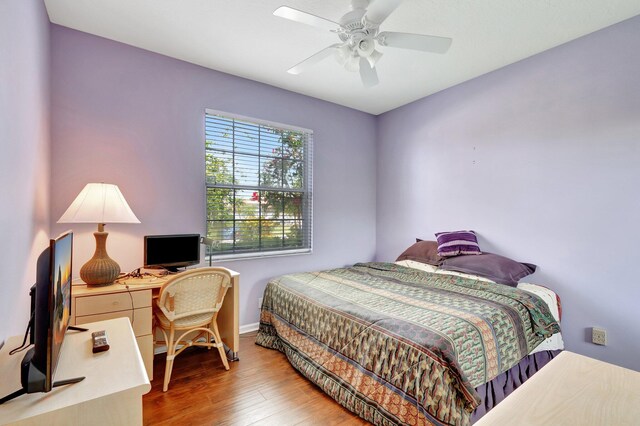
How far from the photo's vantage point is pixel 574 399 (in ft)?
2.30

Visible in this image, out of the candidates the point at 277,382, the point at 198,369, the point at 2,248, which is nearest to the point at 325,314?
the point at 277,382

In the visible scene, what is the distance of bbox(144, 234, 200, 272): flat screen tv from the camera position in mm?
2473

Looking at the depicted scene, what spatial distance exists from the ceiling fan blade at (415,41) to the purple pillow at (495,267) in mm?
1871

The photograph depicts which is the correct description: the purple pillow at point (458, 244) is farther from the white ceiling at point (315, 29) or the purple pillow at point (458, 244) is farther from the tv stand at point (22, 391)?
the tv stand at point (22, 391)

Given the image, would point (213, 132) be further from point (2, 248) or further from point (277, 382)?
point (277, 382)

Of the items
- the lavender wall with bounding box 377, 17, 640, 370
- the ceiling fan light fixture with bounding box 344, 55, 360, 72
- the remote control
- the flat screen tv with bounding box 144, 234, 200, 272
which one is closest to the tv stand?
the remote control

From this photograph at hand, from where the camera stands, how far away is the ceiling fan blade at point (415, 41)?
Result: 186 centimetres

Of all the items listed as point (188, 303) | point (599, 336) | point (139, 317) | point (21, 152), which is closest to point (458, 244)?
point (599, 336)

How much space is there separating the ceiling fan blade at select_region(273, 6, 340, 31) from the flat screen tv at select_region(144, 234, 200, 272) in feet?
6.24

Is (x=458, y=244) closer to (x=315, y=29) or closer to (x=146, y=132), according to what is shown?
(x=315, y=29)

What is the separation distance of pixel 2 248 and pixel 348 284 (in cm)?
221

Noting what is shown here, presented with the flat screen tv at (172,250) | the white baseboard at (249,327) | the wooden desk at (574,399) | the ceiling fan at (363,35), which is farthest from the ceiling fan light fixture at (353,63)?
the white baseboard at (249,327)

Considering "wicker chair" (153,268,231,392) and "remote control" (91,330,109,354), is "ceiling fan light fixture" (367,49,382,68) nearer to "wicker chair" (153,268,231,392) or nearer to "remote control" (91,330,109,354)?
"wicker chair" (153,268,231,392)

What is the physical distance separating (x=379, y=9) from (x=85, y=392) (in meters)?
2.18
